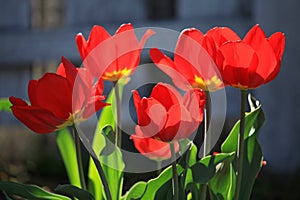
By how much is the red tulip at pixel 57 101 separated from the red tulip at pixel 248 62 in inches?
6.8

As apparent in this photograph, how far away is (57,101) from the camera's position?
97 cm

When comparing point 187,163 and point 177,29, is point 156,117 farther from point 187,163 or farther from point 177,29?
point 177,29

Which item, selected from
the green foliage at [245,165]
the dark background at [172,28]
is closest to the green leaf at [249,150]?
the green foliage at [245,165]

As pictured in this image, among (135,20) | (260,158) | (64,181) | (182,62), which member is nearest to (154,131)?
(182,62)

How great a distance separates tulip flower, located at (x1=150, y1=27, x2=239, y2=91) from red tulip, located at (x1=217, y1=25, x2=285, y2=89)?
0.9 inches

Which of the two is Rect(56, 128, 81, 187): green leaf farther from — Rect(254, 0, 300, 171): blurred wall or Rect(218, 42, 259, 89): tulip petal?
Rect(254, 0, 300, 171): blurred wall

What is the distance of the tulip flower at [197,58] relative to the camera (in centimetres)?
100

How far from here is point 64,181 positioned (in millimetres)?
3086

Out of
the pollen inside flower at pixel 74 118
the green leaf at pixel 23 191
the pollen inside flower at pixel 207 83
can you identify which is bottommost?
the green leaf at pixel 23 191

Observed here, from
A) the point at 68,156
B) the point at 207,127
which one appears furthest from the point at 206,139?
the point at 68,156

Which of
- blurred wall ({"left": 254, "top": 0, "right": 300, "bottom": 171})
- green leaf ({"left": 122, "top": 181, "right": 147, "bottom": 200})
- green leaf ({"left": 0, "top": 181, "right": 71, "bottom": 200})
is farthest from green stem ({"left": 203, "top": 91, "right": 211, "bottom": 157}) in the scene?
blurred wall ({"left": 254, "top": 0, "right": 300, "bottom": 171})

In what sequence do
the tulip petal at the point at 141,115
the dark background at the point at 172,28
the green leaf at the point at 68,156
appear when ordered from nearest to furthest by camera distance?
1. the tulip petal at the point at 141,115
2. the green leaf at the point at 68,156
3. the dark background at the point at 172,28

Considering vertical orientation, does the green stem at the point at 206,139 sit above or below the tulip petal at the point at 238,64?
below

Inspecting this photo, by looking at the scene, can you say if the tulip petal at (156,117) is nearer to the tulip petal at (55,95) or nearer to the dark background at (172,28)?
the tulip petal at (55,95)
